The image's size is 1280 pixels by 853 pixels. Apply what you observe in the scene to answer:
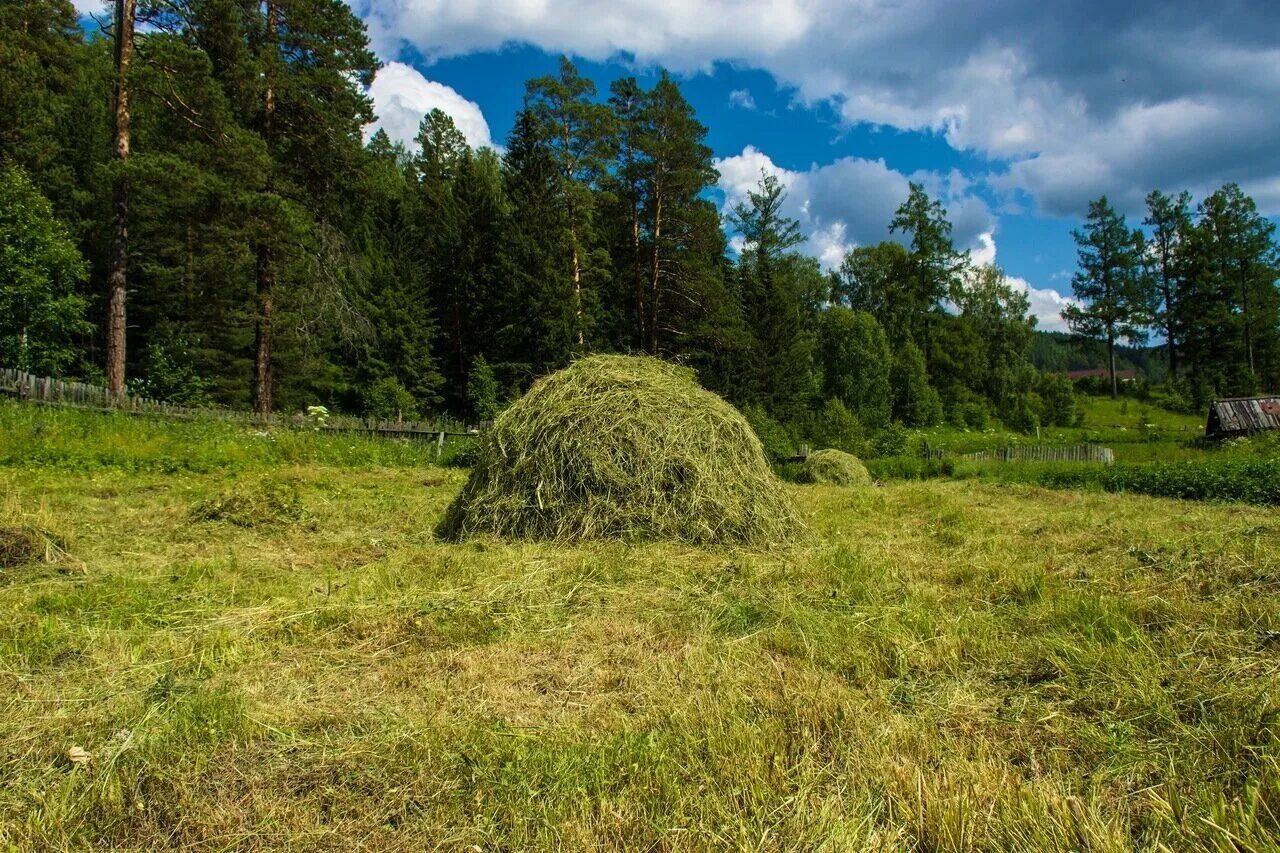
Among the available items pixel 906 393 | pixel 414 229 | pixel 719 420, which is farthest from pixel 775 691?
pixel 906 393

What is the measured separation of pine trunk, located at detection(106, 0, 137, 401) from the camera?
15617 millimetres

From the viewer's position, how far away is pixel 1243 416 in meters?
23.1

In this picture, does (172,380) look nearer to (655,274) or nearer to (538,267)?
(538,267)

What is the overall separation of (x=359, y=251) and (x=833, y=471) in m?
18.9

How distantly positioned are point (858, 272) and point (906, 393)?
17.2 meters

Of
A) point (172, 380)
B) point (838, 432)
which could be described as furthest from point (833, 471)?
point (172, 380)

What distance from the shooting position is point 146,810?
6.95 ft

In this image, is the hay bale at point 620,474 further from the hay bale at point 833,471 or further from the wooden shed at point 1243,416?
the wooden shed at point 1243,416

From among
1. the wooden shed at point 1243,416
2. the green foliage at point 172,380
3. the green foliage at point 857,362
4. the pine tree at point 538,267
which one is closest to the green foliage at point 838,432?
the pine tree at point 538,267

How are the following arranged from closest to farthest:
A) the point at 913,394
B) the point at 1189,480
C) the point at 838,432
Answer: the point at 1189,480
the point at 838,432
the point at 913,394

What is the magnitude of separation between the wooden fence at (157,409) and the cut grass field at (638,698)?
35.7 feet

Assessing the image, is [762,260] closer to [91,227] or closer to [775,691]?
[91,227]

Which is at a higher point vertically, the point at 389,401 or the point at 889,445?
the point at 389,401

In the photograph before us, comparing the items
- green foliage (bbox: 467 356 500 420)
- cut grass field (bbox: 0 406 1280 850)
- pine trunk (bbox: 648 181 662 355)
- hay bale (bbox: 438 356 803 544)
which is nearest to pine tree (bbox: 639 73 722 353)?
pine trunk (bbox: 648 181 662 355)
